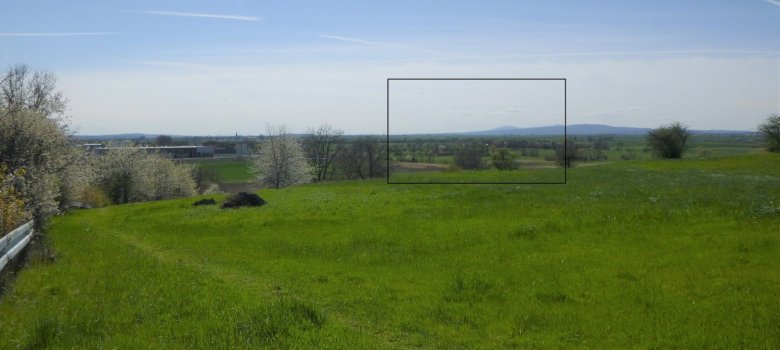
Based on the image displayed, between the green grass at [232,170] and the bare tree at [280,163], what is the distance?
10.9 meters

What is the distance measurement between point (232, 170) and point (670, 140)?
94.3 metres

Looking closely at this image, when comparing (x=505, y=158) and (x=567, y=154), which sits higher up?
(x=567, y=154)

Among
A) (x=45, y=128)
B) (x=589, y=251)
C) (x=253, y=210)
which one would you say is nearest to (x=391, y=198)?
(x=253, y=210)

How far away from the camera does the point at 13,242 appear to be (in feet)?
48.3

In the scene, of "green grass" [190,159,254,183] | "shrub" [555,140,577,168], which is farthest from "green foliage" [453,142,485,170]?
"green grass" [190,159,254,183]

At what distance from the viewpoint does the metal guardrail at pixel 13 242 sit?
12.9 meters

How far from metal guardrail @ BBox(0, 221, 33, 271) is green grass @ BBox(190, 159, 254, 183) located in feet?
273

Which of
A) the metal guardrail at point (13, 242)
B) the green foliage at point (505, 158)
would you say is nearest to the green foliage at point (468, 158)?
the green foliage at point (505, 158)

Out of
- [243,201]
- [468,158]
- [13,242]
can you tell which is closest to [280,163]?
[468,158]

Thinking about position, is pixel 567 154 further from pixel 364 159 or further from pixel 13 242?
pixel 13 242

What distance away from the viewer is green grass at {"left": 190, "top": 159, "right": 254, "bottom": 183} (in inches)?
4562

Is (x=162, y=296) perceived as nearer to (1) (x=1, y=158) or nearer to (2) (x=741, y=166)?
(1) (x=1, y=158)

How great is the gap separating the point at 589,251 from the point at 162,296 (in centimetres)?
1183

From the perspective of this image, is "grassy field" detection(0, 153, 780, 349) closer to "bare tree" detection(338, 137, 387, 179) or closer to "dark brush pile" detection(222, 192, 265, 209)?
"dark brush pile" detection(222, 192, 265, 209)
